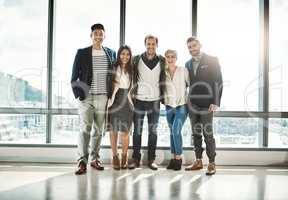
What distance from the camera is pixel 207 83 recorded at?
4.46m

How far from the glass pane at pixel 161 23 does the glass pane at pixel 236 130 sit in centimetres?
106

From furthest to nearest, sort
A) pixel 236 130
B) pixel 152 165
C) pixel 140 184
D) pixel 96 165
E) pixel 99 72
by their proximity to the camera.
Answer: pixel 236 130 → pixel 152 165 → pixel 96 165 → pixel 99 72 → pixel 140 184

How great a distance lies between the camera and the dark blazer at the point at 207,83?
4.44 meters

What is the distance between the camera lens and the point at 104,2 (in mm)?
5172

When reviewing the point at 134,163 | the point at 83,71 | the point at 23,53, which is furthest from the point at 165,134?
the point at 23,53

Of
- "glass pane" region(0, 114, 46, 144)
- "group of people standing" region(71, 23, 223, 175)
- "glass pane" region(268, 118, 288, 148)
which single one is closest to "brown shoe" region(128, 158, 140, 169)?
"group of people standing" region(71, 23, 223, 175)

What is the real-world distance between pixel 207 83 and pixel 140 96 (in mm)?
858

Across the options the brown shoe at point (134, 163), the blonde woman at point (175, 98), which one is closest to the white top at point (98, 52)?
the blonde woman at point (175, 98)

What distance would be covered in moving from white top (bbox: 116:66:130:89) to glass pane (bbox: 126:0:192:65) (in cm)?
66

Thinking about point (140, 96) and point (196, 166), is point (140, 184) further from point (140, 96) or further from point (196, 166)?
point (140, 96)

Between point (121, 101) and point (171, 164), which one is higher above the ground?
point (121, 101)

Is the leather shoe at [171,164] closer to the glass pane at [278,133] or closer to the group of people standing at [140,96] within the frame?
the group of people standing at [140,96]

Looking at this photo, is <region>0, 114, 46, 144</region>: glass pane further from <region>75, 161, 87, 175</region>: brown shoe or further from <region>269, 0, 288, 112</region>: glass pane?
<region>269, 0, 288, 112</region>: glass pane

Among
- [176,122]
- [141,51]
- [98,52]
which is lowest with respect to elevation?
[176,122]
